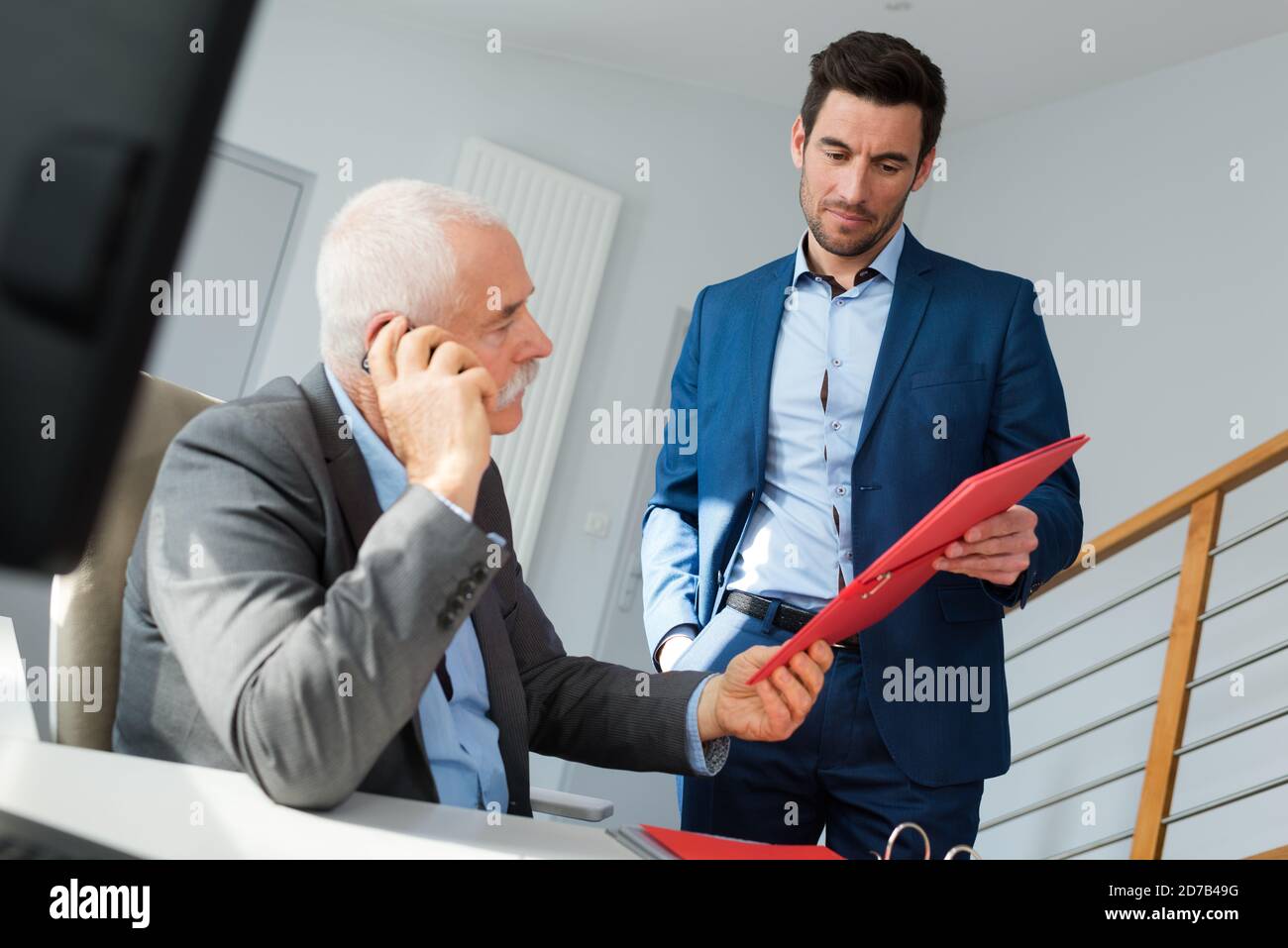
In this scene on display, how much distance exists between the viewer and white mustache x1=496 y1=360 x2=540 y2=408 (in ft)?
4.46

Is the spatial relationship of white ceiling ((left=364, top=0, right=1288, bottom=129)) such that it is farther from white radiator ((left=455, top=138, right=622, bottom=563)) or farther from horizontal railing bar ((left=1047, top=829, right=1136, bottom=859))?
horizontal railing bar ((left=1047, top=829, right=1136, bottom=859))

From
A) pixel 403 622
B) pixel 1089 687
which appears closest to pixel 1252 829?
pixel 1089 687

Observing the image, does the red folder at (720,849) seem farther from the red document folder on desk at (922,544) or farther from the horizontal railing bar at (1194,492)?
the horizontal railing bar at (1194,492)

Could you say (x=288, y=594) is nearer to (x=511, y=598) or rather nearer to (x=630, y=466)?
(x=511, y=598)

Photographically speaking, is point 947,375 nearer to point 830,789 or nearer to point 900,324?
point 900,324

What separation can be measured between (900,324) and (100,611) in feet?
3.95

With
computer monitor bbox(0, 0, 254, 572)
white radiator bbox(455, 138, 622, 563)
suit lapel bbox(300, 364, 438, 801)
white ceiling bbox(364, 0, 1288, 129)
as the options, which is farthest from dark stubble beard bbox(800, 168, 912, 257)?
white radiator bbox(455, 138, 622, 563)

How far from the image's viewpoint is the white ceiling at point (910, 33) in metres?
4.05

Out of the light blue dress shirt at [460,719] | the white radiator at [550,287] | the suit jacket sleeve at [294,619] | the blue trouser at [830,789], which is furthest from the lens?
the white radiator at [550,287]

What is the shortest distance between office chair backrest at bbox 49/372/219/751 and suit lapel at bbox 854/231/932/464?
3.26 ft

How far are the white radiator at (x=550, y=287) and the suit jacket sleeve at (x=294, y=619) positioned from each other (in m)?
3.62

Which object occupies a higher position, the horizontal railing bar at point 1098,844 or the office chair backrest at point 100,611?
the office chair backrest at point 100,611

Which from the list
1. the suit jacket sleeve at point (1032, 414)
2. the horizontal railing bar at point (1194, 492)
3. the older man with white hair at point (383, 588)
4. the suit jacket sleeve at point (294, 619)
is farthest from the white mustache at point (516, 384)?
the horizontal railing bar at point (1194, 492)

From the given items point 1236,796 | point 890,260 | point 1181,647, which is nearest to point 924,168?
point 890,260
